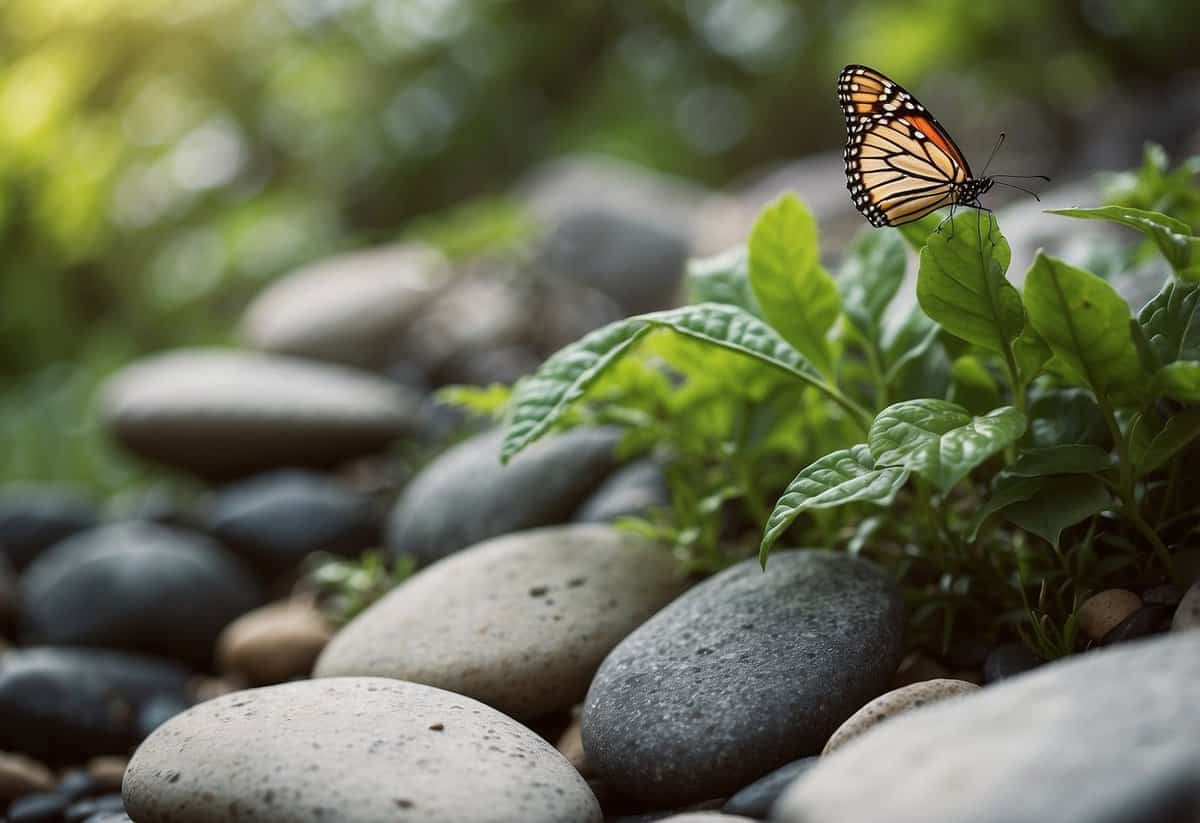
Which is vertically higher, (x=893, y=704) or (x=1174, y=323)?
(x=1174, y=323)

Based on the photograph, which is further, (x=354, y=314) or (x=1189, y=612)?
(x=354, y=314)

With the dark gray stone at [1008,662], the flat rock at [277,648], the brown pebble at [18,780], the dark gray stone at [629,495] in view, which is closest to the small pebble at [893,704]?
the dark gray stone at [1008,662]

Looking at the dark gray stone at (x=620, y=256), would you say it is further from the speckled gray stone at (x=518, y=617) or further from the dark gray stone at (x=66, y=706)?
the dark gray stone at (x=66, y=706)

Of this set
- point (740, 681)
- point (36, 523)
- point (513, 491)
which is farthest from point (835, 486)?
point (36, 523)

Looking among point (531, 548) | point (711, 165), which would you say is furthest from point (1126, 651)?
point (711, 165)

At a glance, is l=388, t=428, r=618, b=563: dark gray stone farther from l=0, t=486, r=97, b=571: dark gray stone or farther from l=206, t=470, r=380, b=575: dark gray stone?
l=0, t=486, r=97, b=571: dark gray stone

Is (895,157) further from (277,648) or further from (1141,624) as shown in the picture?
(277,648)

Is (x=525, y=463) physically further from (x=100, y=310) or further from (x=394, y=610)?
(x=100, y=310)

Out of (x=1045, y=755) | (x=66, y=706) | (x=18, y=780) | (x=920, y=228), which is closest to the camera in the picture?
(x=1045, y=755)
